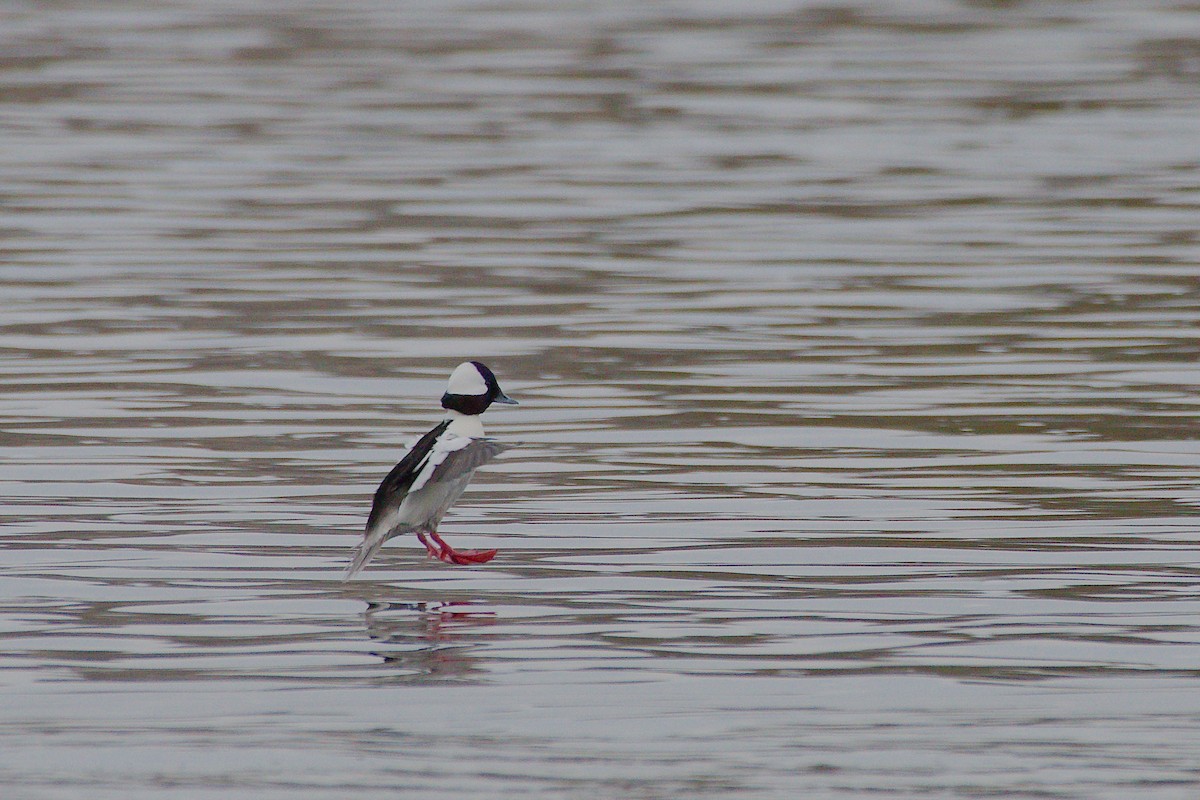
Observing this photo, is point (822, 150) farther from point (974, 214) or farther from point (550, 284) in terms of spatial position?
point (550, 284)

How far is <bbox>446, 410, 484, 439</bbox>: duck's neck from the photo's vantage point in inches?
372

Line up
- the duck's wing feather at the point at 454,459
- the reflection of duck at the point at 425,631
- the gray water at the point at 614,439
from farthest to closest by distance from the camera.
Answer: the duck's wing feather at the point at 454,459, the reflection of duck at the point at 425,631, the gray water at the point at 614,439

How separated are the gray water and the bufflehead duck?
18cm

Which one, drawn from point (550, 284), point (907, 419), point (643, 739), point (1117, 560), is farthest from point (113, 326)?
point (643, 739)

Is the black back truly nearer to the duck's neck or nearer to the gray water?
the duck's neck

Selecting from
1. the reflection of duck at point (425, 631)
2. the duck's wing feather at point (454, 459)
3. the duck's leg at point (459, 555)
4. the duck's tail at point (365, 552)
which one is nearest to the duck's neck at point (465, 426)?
the duck's wing feather at point (454, 459)

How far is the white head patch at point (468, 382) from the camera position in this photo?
9.45 meters

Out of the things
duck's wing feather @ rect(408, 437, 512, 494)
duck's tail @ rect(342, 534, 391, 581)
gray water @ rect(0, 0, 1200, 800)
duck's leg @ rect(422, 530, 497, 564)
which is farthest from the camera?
duck's leg @ rect(422, 530, 497, 564)

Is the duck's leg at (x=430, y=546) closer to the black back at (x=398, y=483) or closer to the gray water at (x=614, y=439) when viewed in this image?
the gray water at (x=614, y=439)

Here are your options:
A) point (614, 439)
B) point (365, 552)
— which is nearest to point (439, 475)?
point (365, 552)

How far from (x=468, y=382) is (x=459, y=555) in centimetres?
59

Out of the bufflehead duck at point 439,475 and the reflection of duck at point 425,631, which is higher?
the bufflehead duck at point 439,475


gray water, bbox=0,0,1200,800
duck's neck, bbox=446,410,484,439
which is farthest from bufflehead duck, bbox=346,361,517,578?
gray water, bbox=0,0,1200,800

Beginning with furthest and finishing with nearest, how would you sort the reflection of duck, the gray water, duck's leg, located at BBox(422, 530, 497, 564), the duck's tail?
1. duck's leg, located at BBox(422, 530, 497, 564)
2. the duck's tail
3. the reflection of duck
4. the gray water
